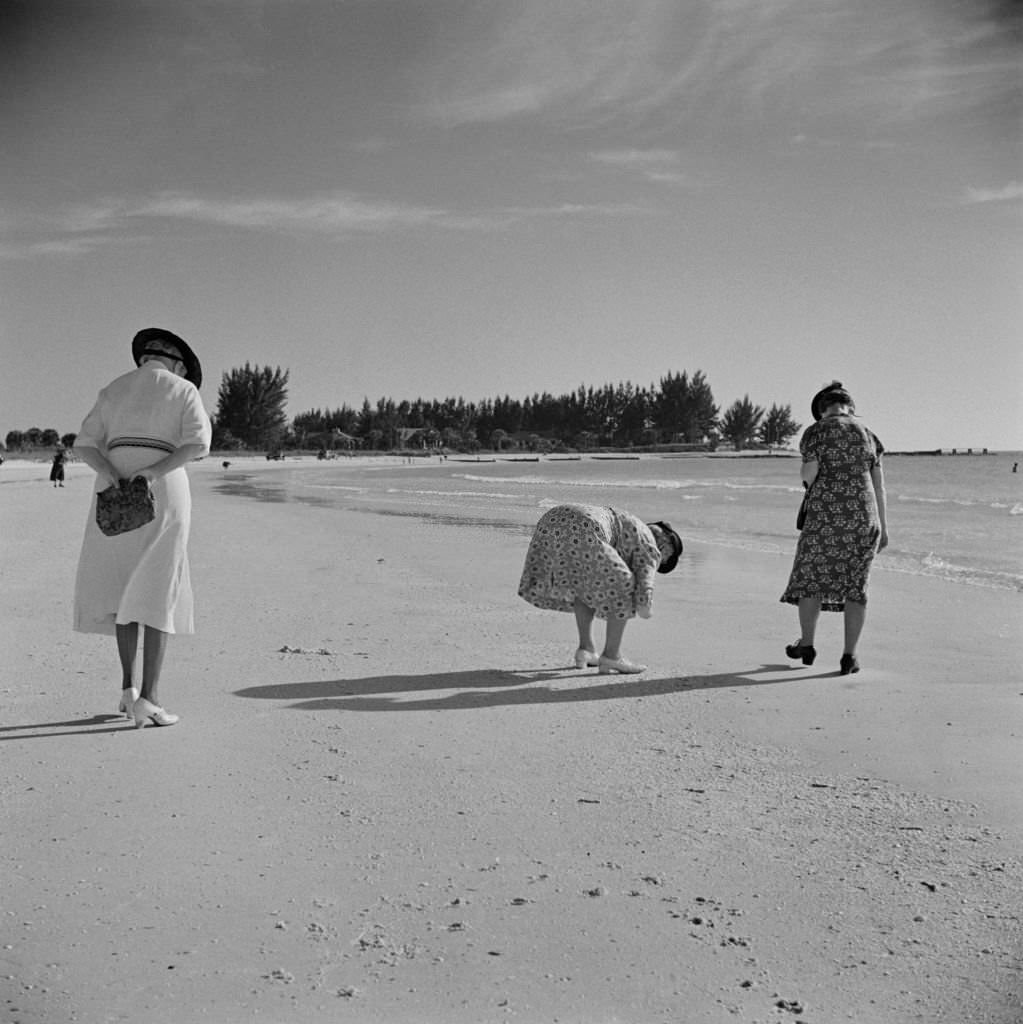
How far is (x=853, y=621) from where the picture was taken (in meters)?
5.79

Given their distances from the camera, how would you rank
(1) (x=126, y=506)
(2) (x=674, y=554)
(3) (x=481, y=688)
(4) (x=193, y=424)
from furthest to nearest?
1. (2) (x=674, y=554)
2. (3) (x=481, y=688)
3. (4) (x=193, y=424)
4. (1) (x=126, y=506)

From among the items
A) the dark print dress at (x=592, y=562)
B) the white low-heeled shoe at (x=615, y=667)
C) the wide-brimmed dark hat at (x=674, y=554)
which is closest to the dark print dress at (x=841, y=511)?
the wide-brimmed dark hat at (x=674, y=554)

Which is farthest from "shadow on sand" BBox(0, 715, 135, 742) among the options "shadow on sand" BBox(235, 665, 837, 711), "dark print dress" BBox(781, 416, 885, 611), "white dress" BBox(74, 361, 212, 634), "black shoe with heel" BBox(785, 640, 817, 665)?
"dark print dress" BBox(781, 416, 885, 611)

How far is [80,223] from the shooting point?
2.29 m

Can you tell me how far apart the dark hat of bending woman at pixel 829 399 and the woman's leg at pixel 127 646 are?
11.6 ft

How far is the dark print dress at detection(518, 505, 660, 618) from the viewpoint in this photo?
5.54m

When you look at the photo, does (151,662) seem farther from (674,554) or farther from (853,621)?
(853,621)

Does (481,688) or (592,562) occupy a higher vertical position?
(592,562)

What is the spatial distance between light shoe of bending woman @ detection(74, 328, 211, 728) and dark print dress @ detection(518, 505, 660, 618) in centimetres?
198

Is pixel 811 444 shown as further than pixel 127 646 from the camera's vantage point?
Yes

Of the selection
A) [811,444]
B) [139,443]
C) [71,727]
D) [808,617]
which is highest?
[811,444]

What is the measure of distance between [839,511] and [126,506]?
3.62m

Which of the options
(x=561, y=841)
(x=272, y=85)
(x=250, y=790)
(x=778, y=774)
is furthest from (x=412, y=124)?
(x=778, y=774)

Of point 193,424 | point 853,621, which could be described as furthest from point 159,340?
point 853,621
